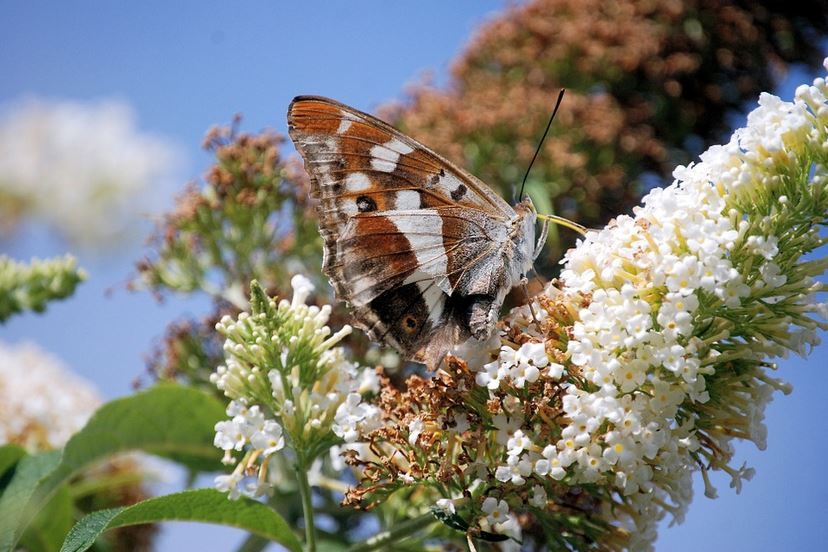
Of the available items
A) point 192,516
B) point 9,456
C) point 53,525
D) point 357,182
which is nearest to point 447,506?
point 192,516

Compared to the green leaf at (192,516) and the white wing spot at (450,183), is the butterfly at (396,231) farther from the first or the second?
the green leaf at (192,516)

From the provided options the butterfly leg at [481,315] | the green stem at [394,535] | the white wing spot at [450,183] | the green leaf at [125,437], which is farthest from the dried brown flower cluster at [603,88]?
the green stem at [394,535]

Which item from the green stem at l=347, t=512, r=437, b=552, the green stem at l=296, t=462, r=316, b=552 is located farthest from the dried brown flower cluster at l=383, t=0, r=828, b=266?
the green stem at l=296, t=462, r=316, b=552

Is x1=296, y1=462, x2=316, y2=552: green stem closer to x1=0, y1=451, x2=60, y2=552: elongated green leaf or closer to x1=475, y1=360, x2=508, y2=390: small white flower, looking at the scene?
x1=475, y1=360, x2=508, y2=390: small white flower

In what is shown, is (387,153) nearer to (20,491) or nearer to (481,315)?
(481,315)

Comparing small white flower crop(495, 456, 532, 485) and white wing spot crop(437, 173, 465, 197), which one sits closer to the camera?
small white flower crop(495, 456, 532, 485)

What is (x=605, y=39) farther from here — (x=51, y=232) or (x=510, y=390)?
(x=51, y=232)

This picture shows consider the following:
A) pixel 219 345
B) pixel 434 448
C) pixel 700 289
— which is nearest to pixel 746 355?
pixel 700 289
